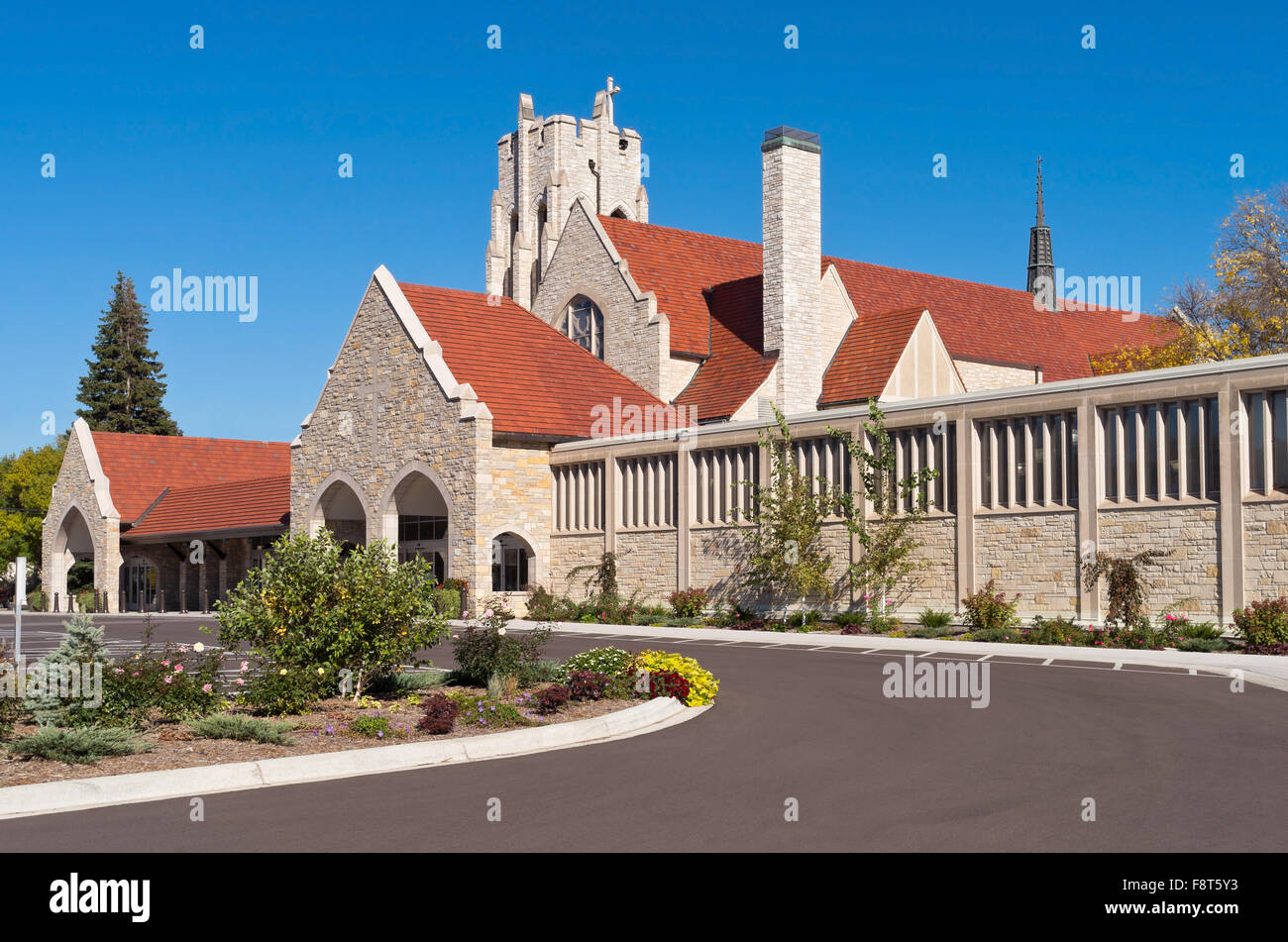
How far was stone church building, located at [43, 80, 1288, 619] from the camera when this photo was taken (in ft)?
80.9

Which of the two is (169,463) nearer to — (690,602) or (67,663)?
(690,602)

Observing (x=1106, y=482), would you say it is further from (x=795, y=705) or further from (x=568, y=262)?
(x=568, y=262)

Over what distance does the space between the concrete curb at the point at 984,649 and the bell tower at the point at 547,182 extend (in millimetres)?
25882

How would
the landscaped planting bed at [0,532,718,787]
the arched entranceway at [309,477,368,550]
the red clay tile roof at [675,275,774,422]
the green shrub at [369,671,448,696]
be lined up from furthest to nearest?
the arched entranceway at [309,477,368,550] < the red clay tile roof at [675,275,774,422] < the green shrub at [369,671,448,696] < the landscaped planting bed at [0,532,718,787]

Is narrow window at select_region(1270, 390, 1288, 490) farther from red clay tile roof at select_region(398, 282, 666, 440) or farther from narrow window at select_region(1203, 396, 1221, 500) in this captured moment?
red clay tile roof at select_region(398, 282, 666, 440)

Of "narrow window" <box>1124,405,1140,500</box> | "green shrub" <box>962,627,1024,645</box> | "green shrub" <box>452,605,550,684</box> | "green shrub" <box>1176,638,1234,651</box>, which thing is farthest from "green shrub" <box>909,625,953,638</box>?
"green shrub" <box>452,605,550,684</box>

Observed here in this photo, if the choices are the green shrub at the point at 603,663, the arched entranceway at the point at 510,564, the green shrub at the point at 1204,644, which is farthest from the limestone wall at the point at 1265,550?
the arched entranceway at the point at 510,564

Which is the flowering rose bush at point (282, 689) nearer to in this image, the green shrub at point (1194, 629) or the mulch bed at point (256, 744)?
the mulch bed at point (256, 744)

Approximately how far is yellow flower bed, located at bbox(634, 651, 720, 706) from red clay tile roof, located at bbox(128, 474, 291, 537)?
3176cm

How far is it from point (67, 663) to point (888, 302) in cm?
3722

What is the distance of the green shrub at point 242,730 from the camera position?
38.4 feet

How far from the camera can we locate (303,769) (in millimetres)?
10586

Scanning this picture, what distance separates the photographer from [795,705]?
14891mm
